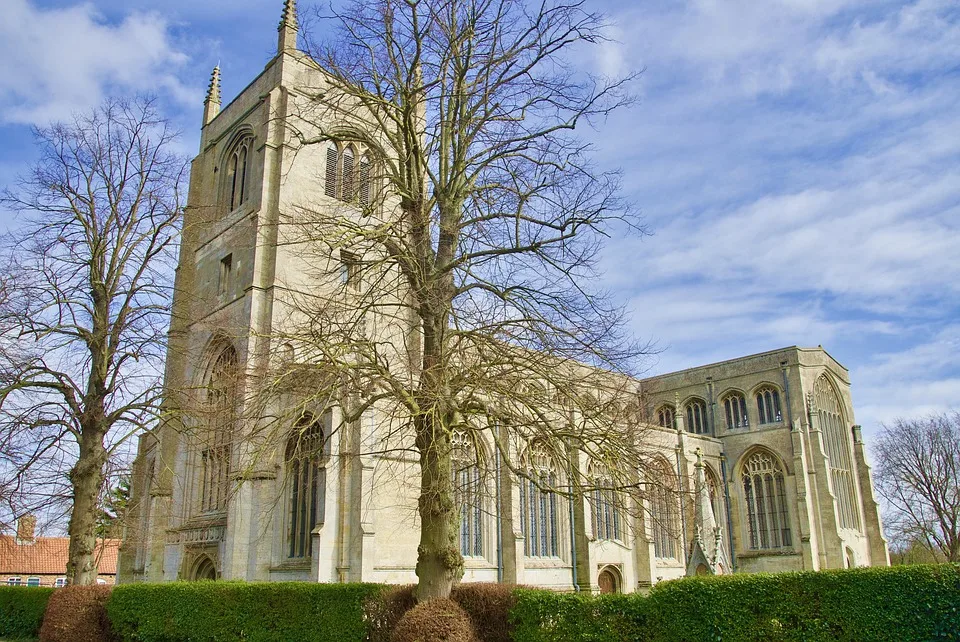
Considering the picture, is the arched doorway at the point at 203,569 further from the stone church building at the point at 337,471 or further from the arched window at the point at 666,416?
the arched window at the point at 666,416

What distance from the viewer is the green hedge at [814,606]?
8.69 metres

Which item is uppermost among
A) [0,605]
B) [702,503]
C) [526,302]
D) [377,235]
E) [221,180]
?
[221,180]

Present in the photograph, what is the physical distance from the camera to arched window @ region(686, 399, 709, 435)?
40.0 m

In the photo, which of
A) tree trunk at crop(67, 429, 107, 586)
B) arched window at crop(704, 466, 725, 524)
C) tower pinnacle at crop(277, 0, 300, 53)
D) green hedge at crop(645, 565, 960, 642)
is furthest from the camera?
arched window at crop(704, 466, 725, 524)

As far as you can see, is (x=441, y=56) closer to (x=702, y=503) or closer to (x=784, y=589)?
(x=784, y=589)

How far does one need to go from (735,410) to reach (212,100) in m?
29.4

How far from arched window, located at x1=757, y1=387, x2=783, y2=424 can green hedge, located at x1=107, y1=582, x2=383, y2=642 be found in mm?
29530

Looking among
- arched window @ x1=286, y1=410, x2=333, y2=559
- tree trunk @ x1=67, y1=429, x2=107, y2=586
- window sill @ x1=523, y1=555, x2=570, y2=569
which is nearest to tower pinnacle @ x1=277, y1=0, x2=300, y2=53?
arched window @ x1=286, y1=410, x2=333, y2=559

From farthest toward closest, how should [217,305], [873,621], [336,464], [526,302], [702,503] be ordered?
[702,503], [217,305], [336,464], [526,302], [873,621]

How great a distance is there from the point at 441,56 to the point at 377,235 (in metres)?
3.58

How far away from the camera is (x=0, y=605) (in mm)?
19609

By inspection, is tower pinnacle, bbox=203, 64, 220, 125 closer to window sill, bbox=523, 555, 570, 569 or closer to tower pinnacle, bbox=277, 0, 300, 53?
tower pinnacle, bbox=277, 0, 300, 53

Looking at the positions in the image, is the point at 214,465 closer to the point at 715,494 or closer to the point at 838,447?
the point at 715,494

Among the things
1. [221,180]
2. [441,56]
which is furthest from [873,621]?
[221,180]
